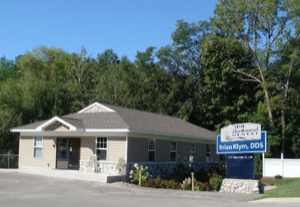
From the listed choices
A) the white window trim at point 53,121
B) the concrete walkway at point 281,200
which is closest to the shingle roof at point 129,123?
the white window trim at point 53,121

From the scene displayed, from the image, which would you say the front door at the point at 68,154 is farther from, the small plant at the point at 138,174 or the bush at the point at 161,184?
the bush at the point at 161,184

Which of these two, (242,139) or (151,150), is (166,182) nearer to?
(242,139)

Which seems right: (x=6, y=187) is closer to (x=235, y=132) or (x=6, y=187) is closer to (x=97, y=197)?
(x=97, y=197)

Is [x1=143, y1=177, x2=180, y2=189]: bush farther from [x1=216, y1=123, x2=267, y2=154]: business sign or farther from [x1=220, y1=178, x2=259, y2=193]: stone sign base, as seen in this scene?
[x1=220, y1=178, x2=259, y2=193]: stone sign base

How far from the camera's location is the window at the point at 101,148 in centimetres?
3394

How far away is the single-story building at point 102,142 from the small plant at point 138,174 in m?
0.50

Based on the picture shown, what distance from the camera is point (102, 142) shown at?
34.1m

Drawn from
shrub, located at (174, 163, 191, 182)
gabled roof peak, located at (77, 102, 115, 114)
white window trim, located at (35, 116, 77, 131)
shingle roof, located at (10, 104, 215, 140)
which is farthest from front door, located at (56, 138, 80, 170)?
shrub, located at (174, 163, 191, 182)

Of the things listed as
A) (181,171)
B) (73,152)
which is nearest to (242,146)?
(181,171)

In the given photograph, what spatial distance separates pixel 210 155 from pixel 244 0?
705 inches

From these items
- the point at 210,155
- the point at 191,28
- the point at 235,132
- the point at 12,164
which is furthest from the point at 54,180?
the point at 191,28

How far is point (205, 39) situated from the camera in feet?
190

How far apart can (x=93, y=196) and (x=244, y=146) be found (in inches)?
332

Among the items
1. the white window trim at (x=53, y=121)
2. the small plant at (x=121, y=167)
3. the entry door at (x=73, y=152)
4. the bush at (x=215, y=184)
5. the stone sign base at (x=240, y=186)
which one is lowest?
the bush at (x=215, y=184)
